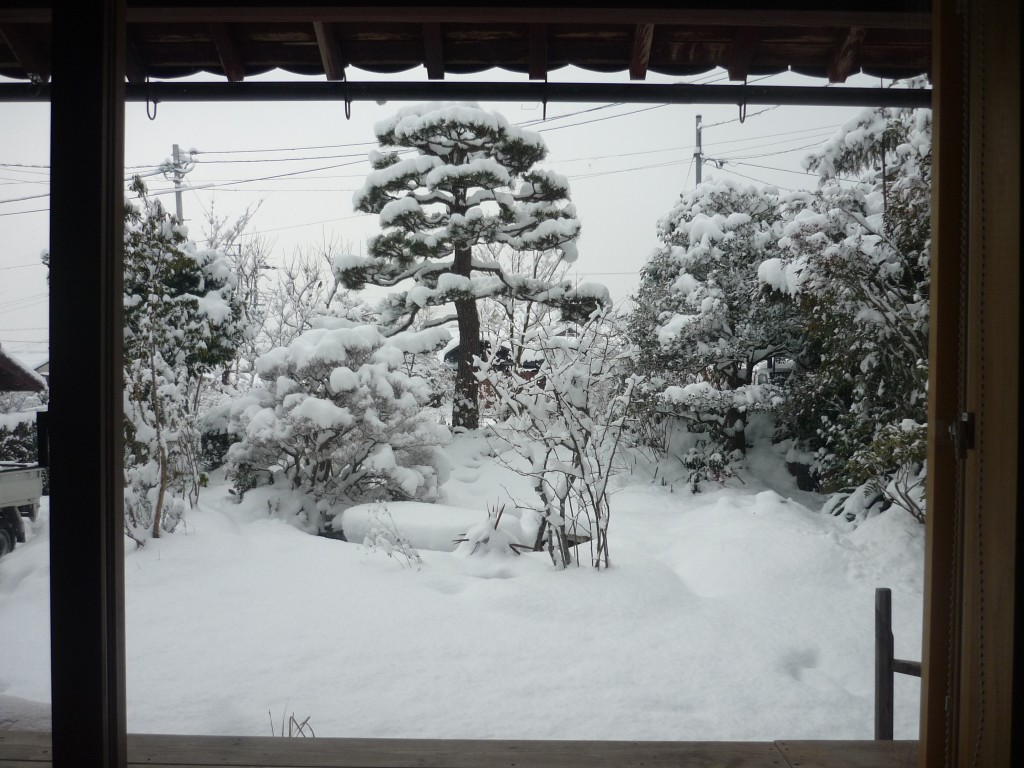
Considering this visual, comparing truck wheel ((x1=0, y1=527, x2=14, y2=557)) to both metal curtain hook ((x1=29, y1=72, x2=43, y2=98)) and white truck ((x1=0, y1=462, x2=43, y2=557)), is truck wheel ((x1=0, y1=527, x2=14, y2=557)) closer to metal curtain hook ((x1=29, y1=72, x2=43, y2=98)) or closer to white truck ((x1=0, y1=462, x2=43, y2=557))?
white truck ((x1=0, y1=462, x2=43, y2=557))

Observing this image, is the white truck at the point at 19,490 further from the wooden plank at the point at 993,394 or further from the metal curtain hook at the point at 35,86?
the wooden plank at the point at 993,394

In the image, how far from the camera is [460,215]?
609cm

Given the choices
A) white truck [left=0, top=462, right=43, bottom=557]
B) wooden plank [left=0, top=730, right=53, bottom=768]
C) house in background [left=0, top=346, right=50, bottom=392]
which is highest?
house in background [left=0, top=346, right=50, bottom=392]

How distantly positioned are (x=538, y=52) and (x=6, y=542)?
181 cm

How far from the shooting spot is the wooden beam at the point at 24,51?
136 centimetres

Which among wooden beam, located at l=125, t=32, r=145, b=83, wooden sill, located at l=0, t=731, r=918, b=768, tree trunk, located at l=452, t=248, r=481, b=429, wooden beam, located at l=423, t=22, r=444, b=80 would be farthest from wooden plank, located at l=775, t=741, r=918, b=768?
tree trunk, located at l=452, t=248, r=481, b=429

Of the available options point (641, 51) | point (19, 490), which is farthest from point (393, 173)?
point (19, 490)

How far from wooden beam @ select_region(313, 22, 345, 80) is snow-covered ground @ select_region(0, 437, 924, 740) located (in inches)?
61.3

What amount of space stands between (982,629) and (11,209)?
1.52m

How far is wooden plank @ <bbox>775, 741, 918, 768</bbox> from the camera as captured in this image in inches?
48.5

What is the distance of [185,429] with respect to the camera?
407cm

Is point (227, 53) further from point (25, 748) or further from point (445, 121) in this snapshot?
point (445, 121)

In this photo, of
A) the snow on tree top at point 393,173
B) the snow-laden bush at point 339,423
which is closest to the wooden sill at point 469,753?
the snow-laden bush at point 339,423

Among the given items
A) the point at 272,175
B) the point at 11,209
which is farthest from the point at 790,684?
the point at 272,175
